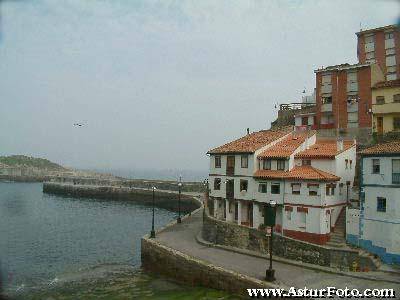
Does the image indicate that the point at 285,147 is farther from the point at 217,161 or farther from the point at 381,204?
the point at 381,204

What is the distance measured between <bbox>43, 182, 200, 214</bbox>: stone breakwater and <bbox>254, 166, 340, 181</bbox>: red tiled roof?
1674 inches

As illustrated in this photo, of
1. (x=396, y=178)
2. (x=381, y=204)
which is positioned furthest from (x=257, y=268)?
(x=396, y=178)

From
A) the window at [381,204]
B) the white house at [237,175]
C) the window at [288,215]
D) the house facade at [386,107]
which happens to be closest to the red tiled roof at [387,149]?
the window at [381,204]

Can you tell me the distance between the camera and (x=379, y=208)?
3159 centimetres

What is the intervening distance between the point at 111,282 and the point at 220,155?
16979 mm

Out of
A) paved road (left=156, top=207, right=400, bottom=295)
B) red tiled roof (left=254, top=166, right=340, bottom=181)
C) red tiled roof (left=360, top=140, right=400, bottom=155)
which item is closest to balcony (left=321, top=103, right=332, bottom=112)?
red tiled roof (left=254, top=166, right=340, bottom=181)

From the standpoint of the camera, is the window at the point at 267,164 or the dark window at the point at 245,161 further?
the dark window at the point at 245,161

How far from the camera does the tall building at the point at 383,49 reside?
60.8 metres

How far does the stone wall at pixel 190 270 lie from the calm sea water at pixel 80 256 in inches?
35.0

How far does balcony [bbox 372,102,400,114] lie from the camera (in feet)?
156

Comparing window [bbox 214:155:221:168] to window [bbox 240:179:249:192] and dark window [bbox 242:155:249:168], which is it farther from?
window [bbox 240:179:249:192]

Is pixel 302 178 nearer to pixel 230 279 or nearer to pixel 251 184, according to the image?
pixel 251 184

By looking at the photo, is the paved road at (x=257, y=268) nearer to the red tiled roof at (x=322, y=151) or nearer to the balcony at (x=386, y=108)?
the red tiled roof at (x=322, y=151)

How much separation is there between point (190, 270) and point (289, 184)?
11388 millimetres
